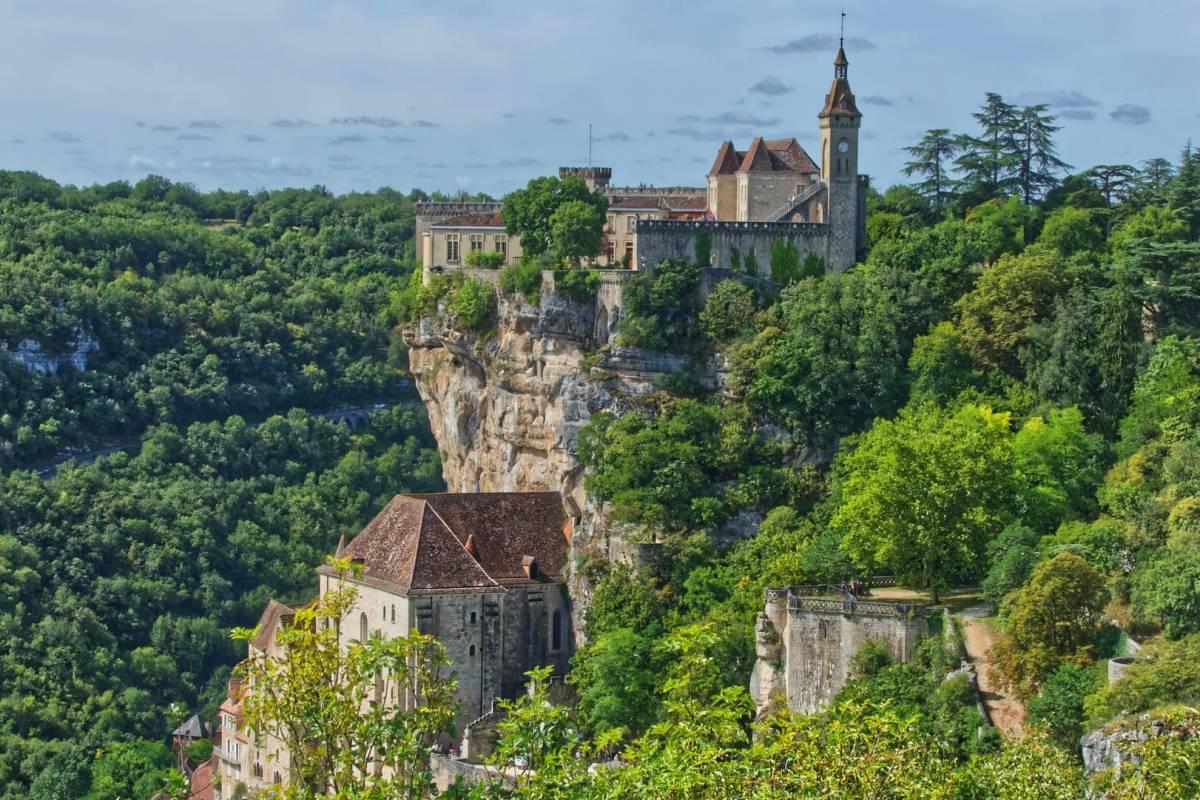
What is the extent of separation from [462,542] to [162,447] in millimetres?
53639

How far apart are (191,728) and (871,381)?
40830 mm

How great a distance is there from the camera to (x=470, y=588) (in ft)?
209

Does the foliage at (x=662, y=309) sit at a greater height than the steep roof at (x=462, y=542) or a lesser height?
greater

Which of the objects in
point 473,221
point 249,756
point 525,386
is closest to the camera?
point 249,756

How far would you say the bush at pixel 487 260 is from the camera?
79575mm

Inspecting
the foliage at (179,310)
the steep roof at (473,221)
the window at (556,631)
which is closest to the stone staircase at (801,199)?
the steep roof at (473,221)

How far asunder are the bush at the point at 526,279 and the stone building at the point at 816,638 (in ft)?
69.2

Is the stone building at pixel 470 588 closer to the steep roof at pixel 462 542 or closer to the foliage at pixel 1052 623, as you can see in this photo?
the steep roof at pixel 462 542

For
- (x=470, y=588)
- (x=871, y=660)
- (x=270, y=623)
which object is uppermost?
(x=470, y=588)

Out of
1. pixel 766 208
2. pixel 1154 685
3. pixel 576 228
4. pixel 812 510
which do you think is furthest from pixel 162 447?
pixel 1154 685

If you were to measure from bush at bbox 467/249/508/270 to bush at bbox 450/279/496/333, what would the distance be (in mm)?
1802

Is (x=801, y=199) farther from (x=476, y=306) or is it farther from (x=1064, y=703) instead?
(x=1064, y=703)

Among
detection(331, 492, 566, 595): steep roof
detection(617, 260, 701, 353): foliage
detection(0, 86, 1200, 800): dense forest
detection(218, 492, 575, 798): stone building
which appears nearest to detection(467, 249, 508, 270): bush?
detection(0, 86, 1200, 800): dense forest

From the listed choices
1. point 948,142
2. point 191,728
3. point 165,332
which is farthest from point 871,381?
point 165,332
